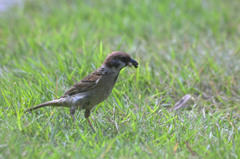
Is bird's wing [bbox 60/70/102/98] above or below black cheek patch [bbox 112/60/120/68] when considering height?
below

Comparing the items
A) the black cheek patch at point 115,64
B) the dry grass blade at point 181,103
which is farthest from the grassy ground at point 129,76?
the black cheek patch at point 115,64

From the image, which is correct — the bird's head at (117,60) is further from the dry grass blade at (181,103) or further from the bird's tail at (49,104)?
the dry grass blade at (181,103)

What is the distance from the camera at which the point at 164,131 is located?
3.60m

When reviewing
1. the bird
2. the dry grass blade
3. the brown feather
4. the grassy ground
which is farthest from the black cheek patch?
the dry grass blade

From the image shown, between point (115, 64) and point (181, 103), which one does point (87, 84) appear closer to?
point (115, 64)

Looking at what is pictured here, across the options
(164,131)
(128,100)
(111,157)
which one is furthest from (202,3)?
(111,157)

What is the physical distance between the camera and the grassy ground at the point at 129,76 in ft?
10.8

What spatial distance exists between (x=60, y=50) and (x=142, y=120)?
2593 mm

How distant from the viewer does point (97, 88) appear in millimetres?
3779

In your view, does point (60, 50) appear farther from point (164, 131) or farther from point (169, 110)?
point (164, 131)

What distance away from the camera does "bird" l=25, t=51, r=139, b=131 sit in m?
3.77

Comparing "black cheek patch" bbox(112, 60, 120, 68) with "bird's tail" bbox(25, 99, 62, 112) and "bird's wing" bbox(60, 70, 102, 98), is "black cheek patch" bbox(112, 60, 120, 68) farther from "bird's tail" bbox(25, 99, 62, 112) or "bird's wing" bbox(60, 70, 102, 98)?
"bird's tail" bbox(25, 99, 62, 112)

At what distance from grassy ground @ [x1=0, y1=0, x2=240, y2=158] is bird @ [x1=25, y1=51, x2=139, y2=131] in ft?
0.57

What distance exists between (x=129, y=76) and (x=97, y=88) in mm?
1198
